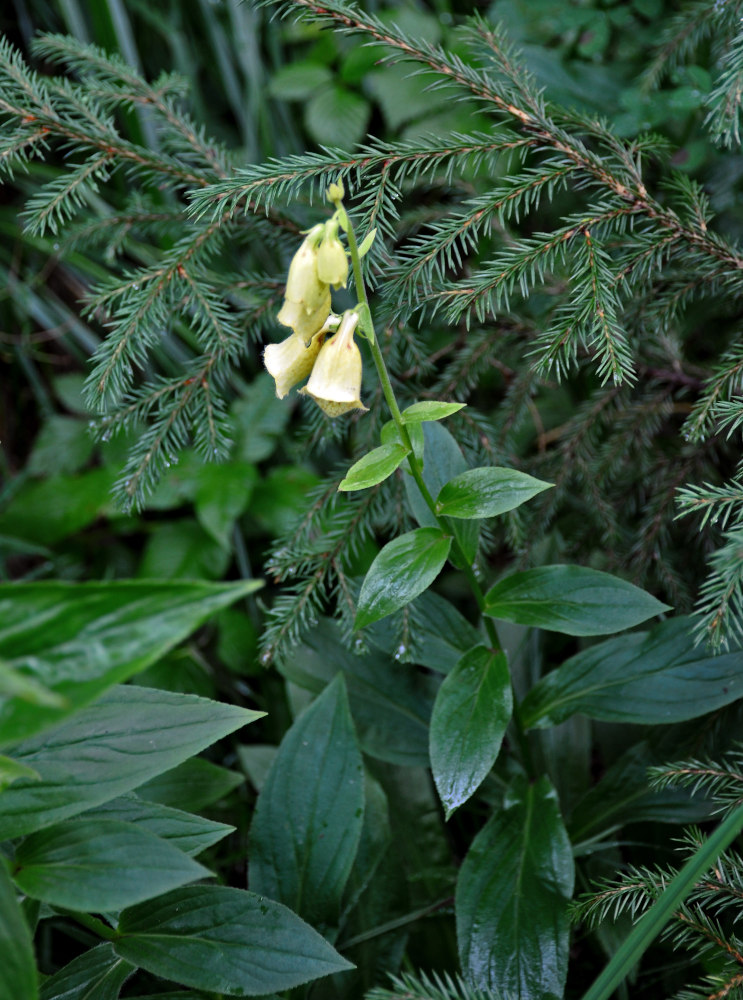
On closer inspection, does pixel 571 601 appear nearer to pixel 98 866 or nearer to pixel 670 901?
pixel 670 901

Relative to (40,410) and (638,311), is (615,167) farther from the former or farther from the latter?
(40,410)

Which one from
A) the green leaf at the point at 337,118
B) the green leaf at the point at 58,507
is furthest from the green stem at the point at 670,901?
the green leaf at the point at 337,118

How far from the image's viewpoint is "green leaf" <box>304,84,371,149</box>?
1.83m

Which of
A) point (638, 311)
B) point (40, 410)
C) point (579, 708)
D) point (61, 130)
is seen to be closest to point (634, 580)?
point (579, 708)

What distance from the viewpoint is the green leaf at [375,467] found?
84 cm

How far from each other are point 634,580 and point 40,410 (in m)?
1.74

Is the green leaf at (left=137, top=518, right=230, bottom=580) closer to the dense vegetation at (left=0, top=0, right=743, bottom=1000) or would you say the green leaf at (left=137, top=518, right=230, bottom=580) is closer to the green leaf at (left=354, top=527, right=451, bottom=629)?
the dense vegetation at (left=0, top=0, right=743, bottom=1000)

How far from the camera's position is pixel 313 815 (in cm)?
108

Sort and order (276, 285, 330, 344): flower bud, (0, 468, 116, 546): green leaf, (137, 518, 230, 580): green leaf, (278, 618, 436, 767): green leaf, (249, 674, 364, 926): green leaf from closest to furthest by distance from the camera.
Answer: (276, 285, 330, 344): flower bud, (249, 674, 364, 926): green leaf, (278, 618, 436, 767): green leaf, (137, 518, 230, 580): green leaf, (0, 468, 116, 546): green leaf

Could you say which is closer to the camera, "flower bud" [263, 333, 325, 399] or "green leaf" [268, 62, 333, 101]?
"flower bud" [263, 333, 325, 399]

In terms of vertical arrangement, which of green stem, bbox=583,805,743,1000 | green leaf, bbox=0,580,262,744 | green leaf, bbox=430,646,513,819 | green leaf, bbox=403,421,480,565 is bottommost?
green leaf, bbox=430,646,513,819

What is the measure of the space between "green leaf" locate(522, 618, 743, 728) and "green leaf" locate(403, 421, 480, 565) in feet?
0.89

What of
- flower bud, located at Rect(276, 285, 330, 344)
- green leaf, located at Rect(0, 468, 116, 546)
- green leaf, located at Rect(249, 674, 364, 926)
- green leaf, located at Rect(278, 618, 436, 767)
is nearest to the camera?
flower bud, located at Rect(276, 285, 330, 344)

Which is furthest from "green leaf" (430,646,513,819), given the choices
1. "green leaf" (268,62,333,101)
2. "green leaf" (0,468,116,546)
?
"green leaf" (268,62,333,101)
